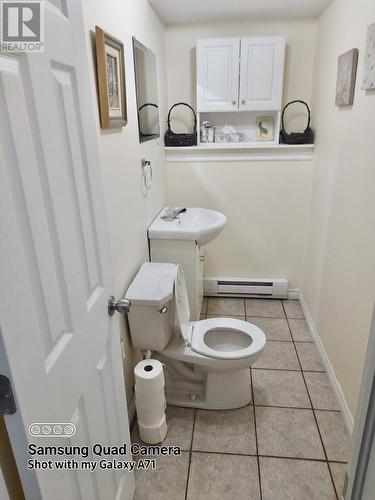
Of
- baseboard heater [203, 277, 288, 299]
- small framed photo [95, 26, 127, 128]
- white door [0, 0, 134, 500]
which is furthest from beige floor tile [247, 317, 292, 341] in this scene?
small framed photo [95, 26, 127, 128]

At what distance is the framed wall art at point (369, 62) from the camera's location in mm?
1544

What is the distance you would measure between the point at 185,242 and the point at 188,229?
0.09m

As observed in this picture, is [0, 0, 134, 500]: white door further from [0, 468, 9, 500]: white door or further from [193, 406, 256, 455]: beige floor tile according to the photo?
[193, 406, 256, 455]: beige floor tile

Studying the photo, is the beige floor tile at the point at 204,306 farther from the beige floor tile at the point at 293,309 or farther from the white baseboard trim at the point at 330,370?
the white baseboard trim at the point at 330,370

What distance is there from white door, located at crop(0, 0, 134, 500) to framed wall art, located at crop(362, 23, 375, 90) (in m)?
1.31

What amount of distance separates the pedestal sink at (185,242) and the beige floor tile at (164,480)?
1.01 metres

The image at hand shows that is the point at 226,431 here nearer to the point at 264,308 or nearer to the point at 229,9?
the point at 264,308

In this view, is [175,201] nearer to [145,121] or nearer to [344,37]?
[145,121]

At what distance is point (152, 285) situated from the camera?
178 centimetres

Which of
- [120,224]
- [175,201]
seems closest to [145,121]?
[120,224]

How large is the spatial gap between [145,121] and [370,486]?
2006 mm

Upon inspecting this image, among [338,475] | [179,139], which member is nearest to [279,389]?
[338,475]

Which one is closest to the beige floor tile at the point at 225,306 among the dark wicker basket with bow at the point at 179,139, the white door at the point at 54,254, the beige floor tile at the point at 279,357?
the beige floor tile at the point at 279,357

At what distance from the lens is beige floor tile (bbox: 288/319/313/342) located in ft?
8.43
